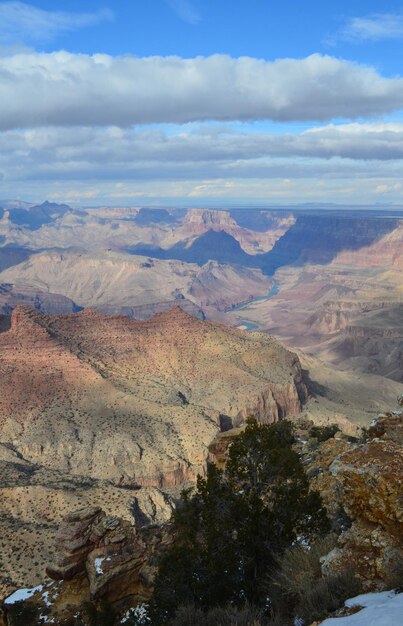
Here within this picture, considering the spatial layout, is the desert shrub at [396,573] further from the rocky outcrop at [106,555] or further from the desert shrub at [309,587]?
the rocky outcrop at [106,555]

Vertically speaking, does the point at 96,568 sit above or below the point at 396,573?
below

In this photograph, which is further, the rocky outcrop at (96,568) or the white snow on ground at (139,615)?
the rocky outcrop at (96,568)


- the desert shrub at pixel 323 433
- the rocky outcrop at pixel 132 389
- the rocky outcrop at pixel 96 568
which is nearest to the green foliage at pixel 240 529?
the rocky outcrop at pixel 96 568

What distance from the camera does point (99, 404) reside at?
77625mm

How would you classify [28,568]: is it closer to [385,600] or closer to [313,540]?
[313,540]

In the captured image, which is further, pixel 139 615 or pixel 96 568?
pixel 96 568

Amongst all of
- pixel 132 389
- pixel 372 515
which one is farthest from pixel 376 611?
pixel 132 389

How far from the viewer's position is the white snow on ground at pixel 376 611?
8.91m

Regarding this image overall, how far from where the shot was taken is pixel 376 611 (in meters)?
9.49

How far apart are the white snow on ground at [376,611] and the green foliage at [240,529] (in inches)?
182

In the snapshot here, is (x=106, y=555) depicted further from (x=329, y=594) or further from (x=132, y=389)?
(x=132, y=389)

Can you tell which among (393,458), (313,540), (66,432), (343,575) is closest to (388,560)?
(343,575)

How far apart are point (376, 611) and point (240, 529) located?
726 centimetres

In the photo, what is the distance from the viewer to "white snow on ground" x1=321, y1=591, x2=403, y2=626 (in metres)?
8.91
